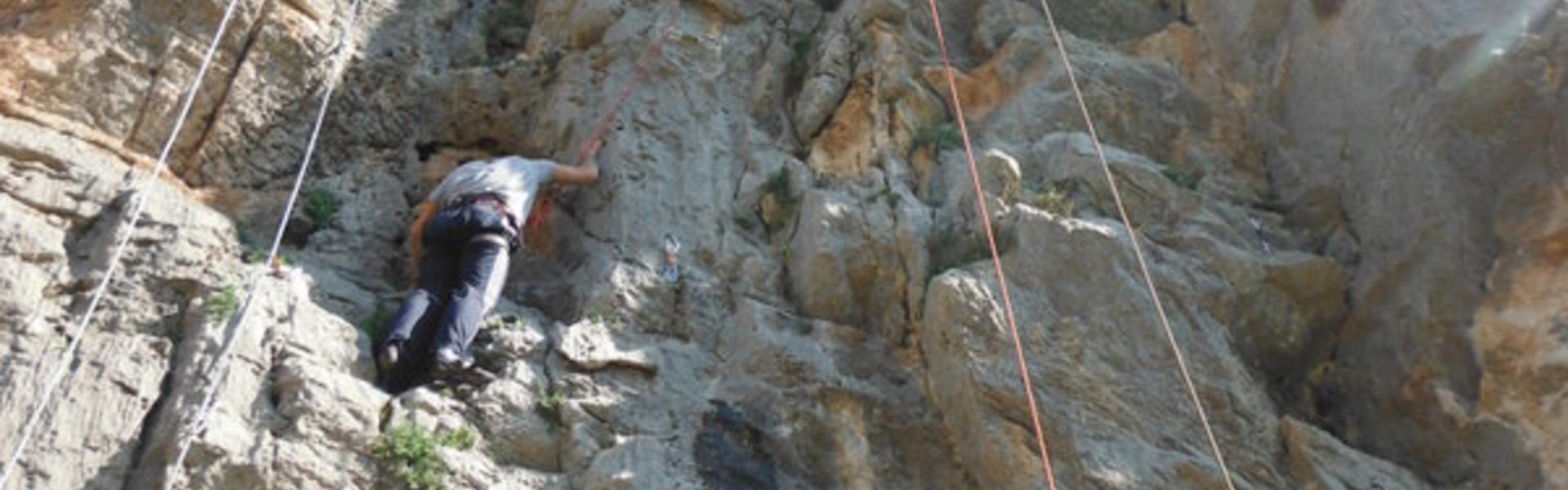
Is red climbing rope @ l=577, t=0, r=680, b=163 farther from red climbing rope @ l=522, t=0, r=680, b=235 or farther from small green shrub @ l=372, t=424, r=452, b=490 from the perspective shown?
small green shrub @ l=372, t=424, r=452, b=490

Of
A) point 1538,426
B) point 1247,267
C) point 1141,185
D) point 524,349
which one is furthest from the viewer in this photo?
point 1141,185

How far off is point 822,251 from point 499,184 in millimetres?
2251

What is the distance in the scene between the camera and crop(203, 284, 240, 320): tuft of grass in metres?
8.05

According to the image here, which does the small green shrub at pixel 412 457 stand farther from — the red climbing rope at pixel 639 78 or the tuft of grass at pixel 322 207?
the red climbing rope at pixel 639 78

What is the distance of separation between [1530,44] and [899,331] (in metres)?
4.60

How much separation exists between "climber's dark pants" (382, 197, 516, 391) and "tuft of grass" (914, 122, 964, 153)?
10.6 feet

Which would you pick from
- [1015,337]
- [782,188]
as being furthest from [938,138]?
[1015,337]

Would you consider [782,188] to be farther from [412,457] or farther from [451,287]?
[412,457]

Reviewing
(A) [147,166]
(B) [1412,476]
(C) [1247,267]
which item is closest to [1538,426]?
(B) [1412,476]

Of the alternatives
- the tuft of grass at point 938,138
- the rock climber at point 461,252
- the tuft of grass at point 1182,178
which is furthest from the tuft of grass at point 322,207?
the tuft of grass at point 1182,178

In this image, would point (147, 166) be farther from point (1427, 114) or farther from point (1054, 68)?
point (1427, 114)

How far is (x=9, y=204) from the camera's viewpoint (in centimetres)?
841

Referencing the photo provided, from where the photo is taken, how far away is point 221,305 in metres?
8.10

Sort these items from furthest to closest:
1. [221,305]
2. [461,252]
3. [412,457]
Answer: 1. [461,252]
2. [221,305]
3. [412,457]
